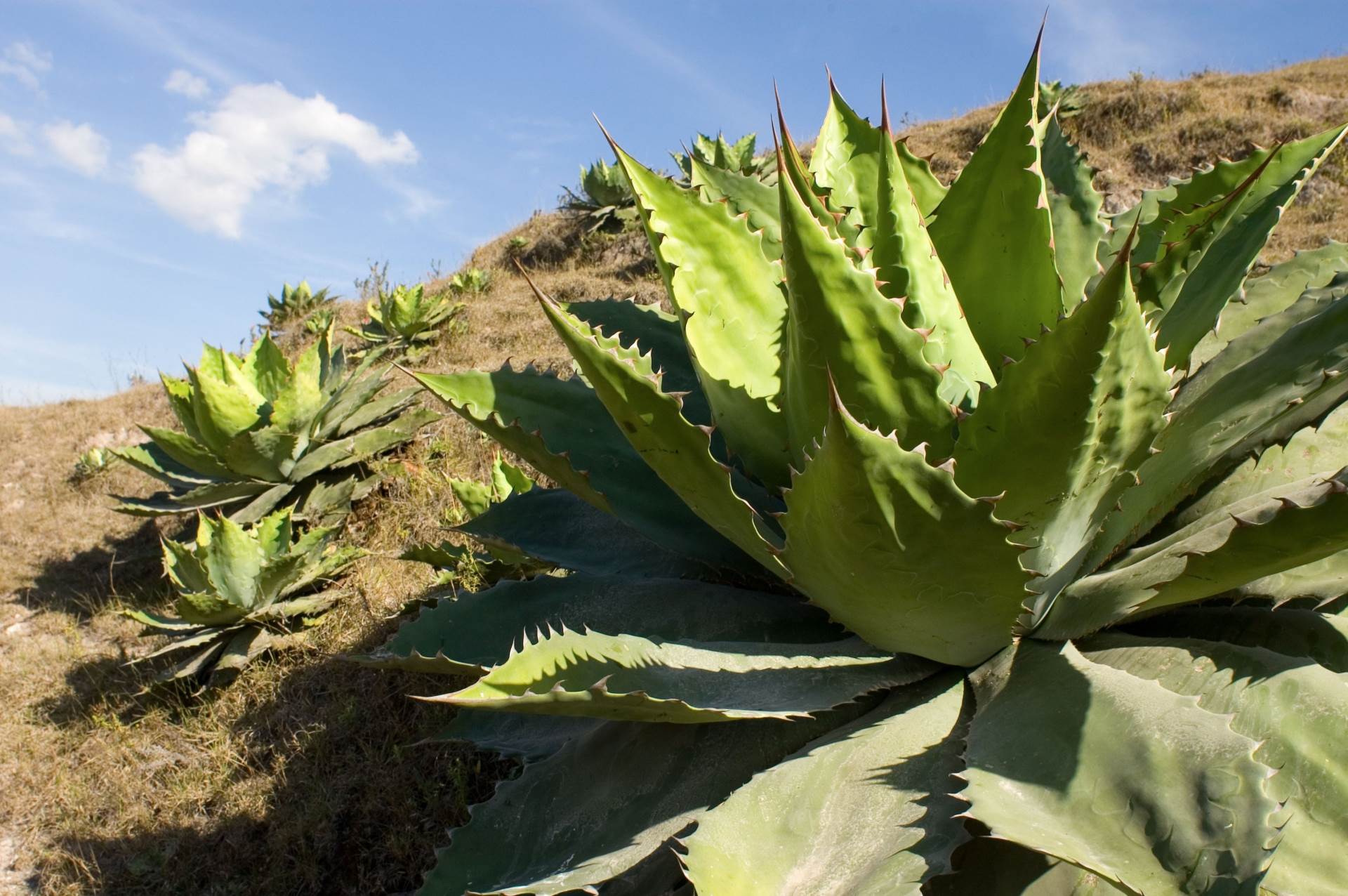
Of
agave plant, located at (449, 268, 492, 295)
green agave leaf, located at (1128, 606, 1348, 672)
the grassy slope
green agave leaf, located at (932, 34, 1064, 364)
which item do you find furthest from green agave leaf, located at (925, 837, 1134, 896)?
agave plant, located at (449, 268, 492, 295)

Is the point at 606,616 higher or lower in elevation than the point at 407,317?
lower

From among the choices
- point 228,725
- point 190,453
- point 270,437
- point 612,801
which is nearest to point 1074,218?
point 612,801

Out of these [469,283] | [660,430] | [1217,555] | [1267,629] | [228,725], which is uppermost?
[469,283]

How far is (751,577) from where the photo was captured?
1698 mm

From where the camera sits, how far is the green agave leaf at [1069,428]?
3.50 feet

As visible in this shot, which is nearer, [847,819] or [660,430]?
[847,819]

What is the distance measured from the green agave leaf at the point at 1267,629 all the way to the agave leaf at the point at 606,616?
53cm

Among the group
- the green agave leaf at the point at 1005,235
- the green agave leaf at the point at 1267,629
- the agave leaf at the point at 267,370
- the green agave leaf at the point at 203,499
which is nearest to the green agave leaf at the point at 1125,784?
the green agave leaf at the point at 1267,629

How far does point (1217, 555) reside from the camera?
1135 mm

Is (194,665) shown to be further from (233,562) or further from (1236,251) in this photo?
(1236,251)

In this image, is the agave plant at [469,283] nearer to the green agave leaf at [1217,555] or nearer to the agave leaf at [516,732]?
the agave leaf at [516,732]

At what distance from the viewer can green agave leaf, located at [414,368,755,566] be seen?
1597 millimetres

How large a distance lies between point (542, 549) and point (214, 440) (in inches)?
128

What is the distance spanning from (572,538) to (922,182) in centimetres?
98
